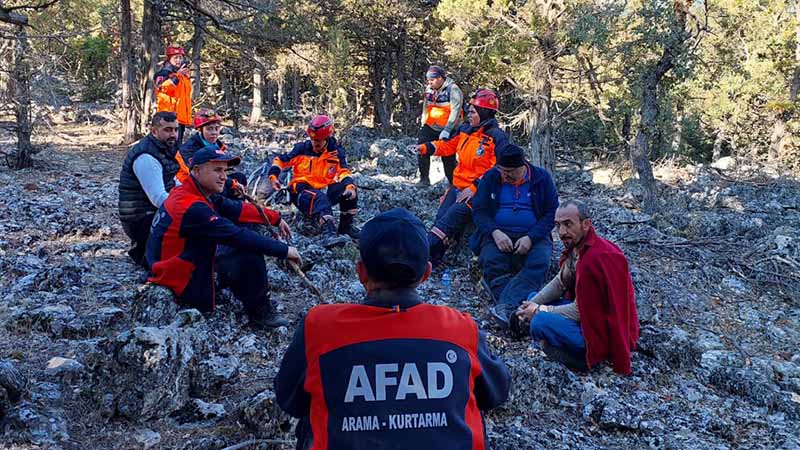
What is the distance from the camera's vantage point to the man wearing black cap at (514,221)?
5.74 m

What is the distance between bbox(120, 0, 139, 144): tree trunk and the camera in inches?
518

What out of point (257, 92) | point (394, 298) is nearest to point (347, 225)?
point (394, 298)

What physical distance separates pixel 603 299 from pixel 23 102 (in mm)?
9771

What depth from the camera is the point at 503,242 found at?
582 cm

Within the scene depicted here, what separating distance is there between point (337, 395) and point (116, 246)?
5680 millimetres

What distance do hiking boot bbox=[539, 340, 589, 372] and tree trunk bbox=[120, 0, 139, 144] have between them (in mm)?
11276

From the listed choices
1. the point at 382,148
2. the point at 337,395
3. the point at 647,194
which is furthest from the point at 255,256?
the point at 382,148

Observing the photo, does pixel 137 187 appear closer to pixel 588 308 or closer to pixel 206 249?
pixel 206 249

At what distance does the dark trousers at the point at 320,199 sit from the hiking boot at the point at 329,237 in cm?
13

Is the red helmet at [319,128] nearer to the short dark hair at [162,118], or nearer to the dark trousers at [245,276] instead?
the short dark hair at [162,118]

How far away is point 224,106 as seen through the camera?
2166 centimetres

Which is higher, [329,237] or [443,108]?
[443,108]

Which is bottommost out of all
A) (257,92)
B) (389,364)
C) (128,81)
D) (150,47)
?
(389,364)

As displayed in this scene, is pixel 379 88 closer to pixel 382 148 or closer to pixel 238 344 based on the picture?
pixel 382 148
